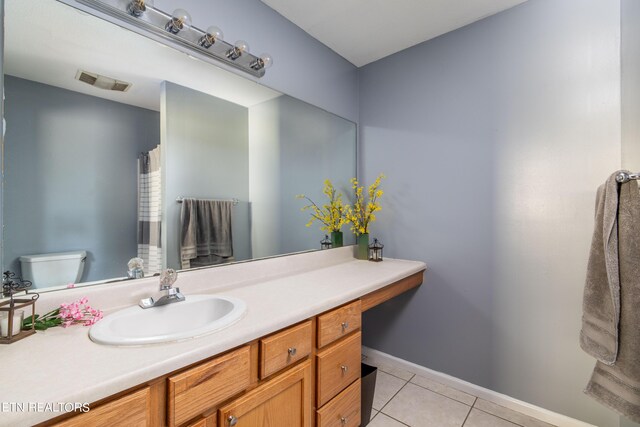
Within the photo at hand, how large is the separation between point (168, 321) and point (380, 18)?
203 cm

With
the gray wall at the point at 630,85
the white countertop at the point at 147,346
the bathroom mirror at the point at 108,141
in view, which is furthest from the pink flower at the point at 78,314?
the gray wall at the point at 630,85

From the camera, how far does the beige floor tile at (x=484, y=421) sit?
5.08 feet

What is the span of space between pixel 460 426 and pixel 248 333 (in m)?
1.42

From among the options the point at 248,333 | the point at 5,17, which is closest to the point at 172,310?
the point at 248,333

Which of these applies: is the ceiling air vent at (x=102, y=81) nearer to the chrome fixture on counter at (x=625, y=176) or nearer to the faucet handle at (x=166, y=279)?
the faucet handle at (x=166, y=279)

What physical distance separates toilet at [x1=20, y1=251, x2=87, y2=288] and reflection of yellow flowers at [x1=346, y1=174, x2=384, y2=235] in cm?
157

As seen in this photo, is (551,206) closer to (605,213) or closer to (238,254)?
(605,213)

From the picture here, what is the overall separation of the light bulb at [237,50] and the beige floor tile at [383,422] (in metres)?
2.09

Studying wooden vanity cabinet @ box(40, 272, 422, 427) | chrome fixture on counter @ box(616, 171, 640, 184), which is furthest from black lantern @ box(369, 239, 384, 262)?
chrome fixture on counter @ box(616, 171, 640, 184)

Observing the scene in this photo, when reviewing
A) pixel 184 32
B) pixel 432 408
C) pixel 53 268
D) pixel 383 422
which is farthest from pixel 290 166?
pixel 432 408

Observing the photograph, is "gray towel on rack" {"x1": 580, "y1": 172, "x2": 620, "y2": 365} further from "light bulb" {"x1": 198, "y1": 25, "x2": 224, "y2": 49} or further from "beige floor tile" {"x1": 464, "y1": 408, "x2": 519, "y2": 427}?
"light bulb" {"x1": 198, "y1": 25, "x2": 224, "y2": 49}

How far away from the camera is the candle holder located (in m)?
0.79

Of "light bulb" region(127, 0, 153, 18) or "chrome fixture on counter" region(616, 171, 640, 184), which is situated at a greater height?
"light bulb" region(127, 0, 153, 18)

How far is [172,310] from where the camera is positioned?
3.62ft
